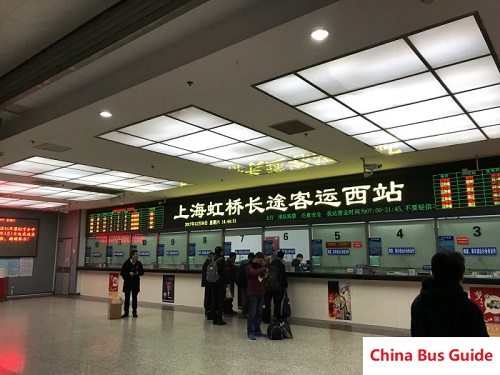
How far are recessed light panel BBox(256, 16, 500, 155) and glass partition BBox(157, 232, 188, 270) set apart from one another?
715 cm

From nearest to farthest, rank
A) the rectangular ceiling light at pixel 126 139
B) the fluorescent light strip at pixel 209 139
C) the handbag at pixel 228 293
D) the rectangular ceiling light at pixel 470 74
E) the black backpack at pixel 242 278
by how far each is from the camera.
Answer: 1. the rectangular ceiling light at pixel 470 74
2. the fluorescent light strip at pixel 209 139
3. the rectangular ceiling light at pixel 126 139
4. the black backpack at pixel 242 278
5. the handbag at pixel 228 293

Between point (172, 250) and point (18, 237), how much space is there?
6.52 m

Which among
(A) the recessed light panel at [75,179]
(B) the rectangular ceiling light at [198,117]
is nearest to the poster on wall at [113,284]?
(A) the recessed light panel at [75,179]

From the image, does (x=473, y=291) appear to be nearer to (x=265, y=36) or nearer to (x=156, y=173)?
(x=265, y=36)

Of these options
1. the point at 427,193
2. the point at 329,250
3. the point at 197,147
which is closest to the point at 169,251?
the point at 329,250

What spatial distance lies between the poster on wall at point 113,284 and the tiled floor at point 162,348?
4203 millimetres

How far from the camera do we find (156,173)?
8578mm

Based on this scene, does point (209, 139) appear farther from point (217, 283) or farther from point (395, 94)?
point (217, 283)

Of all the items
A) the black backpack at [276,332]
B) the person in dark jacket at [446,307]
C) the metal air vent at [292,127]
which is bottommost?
the black backpack at [276,332]

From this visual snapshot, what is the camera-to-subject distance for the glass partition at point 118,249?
43.4 feet

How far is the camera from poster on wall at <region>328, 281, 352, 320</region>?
8102mm

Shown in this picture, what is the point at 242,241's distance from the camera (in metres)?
10.4

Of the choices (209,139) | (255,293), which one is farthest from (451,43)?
(255,293)

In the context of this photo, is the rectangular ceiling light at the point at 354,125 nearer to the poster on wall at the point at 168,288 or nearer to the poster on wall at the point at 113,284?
the poster on wall at the point at 168,288
